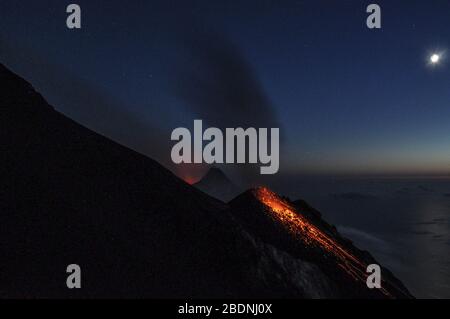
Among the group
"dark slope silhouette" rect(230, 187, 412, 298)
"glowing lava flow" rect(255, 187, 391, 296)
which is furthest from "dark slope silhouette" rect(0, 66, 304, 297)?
"glowing lava flow" rect(255, 187, 391, 296)

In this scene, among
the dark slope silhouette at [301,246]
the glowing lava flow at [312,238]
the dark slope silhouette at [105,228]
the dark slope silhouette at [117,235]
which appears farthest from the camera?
the glowing lava flow at [312,238]

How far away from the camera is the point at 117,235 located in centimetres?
1678

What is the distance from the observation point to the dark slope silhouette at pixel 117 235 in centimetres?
1424

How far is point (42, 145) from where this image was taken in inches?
886

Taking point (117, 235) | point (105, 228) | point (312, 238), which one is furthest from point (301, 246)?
point (105, 228)

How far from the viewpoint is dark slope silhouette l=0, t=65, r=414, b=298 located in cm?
1424

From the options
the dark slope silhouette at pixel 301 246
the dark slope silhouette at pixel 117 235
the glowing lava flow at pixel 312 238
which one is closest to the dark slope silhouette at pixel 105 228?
the dark slope silhouette at pixel 117 235

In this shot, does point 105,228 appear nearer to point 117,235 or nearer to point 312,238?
point 117,235

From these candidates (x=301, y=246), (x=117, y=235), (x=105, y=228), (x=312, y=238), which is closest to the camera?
(x=117, y=235)

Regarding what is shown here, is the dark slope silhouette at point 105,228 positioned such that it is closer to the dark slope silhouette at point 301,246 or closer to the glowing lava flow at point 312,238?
the dark slope silhouette at point 301,246

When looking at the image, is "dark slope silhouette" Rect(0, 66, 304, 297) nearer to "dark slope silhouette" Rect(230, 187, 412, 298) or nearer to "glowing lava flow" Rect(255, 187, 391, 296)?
"dark slope silhouette" Rect(230, 187, 412, 298)
